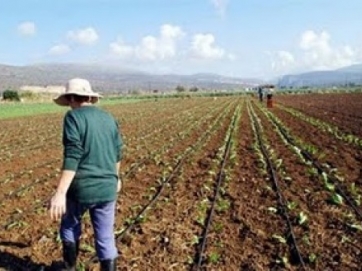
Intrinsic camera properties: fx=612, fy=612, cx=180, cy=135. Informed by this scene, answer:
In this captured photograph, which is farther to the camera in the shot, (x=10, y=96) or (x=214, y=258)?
(x=10, y=96)

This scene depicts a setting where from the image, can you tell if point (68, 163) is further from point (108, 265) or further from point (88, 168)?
point (108, 265)

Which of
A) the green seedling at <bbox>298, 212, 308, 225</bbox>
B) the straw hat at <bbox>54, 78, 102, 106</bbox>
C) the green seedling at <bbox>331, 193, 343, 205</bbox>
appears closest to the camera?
the straw hat at <bbox>54, 78, 102, 106</bbox>

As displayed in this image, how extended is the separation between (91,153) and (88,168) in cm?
13

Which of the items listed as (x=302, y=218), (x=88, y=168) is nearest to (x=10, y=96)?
(x=302, y=218)

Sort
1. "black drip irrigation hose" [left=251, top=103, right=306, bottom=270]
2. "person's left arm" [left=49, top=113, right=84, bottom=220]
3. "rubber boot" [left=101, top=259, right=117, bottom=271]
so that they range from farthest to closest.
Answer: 1. "black drip irrigation hose" [left=251, top=103, right=306, bottom=270]
2. "rubber boot" [left=101, top=259, right=117, bottom=271]
3. "person's left arm" [left=49, top=113, right=84, bottom=220]

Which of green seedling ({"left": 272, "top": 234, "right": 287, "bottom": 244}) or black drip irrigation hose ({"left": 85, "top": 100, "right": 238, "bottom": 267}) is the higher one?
green seedling ({"left": 272, "top": 234, "right": 287, "bottom": 244})

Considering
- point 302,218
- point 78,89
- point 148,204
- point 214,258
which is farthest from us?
point 148,204

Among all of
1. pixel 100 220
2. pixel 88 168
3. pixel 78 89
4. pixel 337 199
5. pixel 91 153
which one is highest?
pixel 78 89

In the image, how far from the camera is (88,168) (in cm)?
514

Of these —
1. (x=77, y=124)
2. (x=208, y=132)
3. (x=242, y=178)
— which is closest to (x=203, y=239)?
(x=77, y=124)

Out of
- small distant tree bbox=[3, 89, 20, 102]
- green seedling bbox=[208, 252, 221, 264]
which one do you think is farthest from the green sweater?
small distant tree bbox=[3, 89, 20, 102]

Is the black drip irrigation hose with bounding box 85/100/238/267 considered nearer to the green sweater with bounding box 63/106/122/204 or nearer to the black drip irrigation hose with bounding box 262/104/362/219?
the green sweater with bounding box 63/106/122/204

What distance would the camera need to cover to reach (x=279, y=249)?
7043 millimetres

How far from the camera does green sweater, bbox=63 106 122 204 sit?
4961mm
